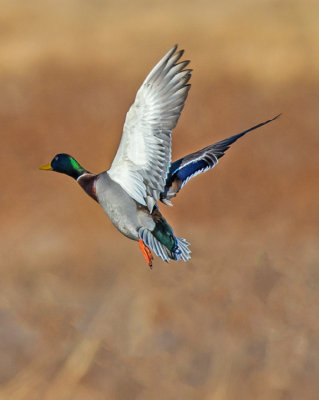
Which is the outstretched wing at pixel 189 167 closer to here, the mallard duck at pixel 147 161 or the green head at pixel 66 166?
the mallard duck at pixel 147 161

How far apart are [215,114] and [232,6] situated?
0.64 metres

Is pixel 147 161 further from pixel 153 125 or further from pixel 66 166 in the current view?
pixel 66 166

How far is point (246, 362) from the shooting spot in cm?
542

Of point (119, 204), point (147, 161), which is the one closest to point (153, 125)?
point (147, 161)

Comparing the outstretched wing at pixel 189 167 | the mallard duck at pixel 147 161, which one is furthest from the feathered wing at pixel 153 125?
the outstretched wing at pixel 189 167

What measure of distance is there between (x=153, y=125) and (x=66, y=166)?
403 millimetres

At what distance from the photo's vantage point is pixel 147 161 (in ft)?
9.45

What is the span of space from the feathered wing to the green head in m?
0.26

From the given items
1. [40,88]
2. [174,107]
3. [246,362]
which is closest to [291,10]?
[40,88]

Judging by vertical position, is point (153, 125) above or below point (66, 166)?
below

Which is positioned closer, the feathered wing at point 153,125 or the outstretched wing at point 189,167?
the feathered wing at point 153,125

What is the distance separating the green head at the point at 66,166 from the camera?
3.14 metres

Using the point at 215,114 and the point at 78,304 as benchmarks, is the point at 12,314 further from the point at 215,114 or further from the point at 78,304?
the point at 215,114

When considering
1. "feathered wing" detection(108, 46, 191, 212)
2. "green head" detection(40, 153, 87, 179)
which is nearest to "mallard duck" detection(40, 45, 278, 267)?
"feathered wing" detection(108, 46, 191, 212)
